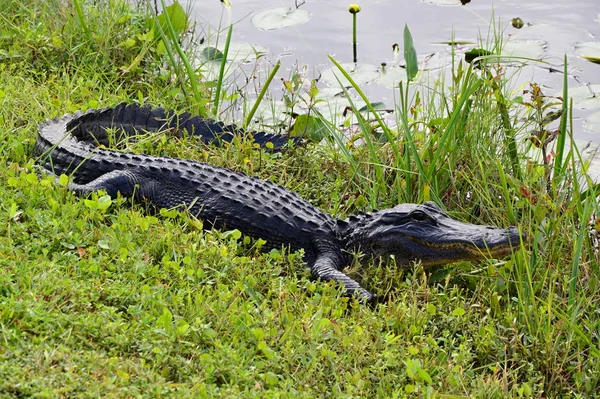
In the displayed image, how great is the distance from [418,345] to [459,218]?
4.56ft

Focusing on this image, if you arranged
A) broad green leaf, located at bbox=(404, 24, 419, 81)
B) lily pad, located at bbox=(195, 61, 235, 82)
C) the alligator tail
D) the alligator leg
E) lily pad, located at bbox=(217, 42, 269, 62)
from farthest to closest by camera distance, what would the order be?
lily pad, located at bbox=(217, 42, 269, 62)
lily pad, located at bbox=(195, 61, 235, 82)
the alligator tail
broad green leaf, located at bbox=(404, 24, 419, 81)
the alligator leg

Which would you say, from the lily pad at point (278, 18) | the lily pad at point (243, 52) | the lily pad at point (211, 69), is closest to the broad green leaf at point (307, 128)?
the lily pad at point (211, 69)

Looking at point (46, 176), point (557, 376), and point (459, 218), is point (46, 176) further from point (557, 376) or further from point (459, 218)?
point (557, 376)

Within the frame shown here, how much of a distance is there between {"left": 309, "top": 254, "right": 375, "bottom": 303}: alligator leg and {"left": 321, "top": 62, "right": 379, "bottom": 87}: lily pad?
2.58 metres

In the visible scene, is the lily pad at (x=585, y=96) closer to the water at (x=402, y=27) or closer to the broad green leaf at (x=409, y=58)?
the water at (x=402, y=27)

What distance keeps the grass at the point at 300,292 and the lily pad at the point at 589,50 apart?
81.7 inches

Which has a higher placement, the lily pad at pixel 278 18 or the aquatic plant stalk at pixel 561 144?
the lily pad at pixel 278 18

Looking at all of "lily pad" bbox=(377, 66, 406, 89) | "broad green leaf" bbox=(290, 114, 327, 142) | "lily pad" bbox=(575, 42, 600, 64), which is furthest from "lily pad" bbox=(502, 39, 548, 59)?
"broad green leaf" bbox=(290, 114, 327, 142)

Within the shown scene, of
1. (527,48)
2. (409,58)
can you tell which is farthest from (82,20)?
(527,48)

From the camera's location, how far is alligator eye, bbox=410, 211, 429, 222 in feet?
13.2

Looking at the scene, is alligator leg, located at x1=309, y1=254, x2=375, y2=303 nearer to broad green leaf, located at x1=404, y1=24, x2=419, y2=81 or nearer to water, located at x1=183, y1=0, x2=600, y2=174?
broad green leaf, located at x1=404, y1=24, x2=419, y2=81

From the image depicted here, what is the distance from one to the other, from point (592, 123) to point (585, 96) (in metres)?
0.36

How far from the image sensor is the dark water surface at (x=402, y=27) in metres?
6.52

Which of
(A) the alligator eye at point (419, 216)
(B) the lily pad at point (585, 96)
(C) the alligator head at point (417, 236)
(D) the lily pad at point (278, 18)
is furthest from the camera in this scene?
(D) the lily pad at point (278, 18)
